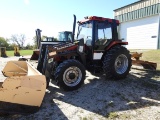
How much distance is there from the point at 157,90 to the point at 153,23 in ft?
48.0

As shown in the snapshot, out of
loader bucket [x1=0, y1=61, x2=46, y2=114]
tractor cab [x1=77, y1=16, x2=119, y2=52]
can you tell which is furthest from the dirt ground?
tractor cab [x1=77, y1=16, x2=119, y2=52]

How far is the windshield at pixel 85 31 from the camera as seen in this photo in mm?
6156

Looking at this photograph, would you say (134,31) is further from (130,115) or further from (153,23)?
(130,115)

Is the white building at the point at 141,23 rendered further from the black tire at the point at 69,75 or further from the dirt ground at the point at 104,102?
the black tire at the point at 69,75

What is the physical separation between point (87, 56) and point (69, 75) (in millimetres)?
1346

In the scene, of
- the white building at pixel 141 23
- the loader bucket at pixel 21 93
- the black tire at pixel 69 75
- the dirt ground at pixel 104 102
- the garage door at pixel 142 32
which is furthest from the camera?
the garage door at pixel 142 32

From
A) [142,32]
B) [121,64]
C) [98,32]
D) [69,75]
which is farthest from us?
[142,32]

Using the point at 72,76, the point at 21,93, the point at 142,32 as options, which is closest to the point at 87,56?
the point at 72,76

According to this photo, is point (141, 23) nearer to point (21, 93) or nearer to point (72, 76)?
point (72, 76)

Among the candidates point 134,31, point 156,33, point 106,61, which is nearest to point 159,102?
point 106,61

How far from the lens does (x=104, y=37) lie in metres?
6.34

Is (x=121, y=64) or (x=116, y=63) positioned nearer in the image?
(x=116, y=63)

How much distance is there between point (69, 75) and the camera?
5.15m

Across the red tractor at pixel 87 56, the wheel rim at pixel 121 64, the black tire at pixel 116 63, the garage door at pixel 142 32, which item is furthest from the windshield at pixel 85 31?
the garage door at pixel 142 32
